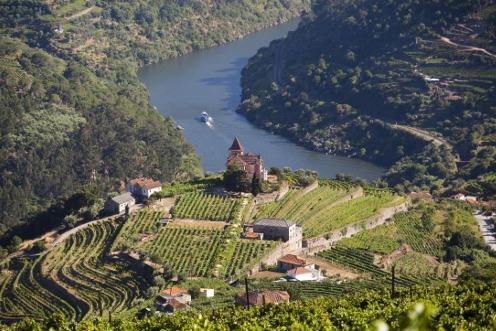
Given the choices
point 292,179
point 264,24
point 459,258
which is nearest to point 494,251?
point 459,258

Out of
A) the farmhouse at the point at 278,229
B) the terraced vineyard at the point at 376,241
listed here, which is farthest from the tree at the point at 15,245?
the terraced vineyard at the point at 376,241

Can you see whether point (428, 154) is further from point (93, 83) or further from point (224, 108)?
point (93, 83)

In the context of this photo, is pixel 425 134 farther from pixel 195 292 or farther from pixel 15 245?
pixel 195 292

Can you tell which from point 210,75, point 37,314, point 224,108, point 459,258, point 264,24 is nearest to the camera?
point 37,314

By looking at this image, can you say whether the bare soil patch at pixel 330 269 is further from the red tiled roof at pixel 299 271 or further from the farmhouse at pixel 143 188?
the farmhouse at pixel 143 188

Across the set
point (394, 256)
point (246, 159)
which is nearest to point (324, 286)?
point (394, 256)
